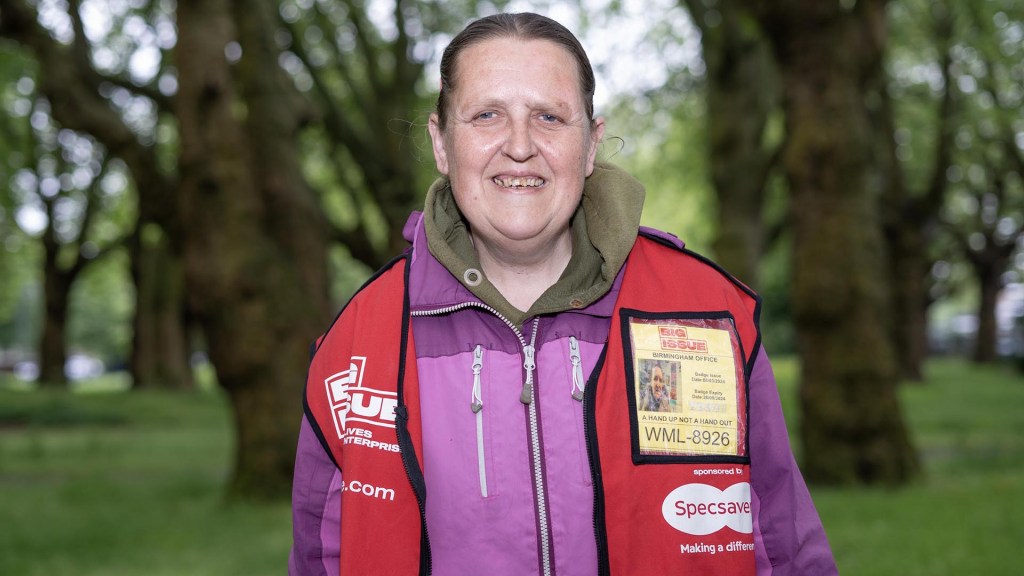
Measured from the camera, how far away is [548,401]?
8.13 ft

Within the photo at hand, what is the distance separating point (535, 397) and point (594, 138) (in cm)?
78

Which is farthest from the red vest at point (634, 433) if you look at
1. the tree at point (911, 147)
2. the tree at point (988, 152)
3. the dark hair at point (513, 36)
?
the tree at point (911, 147)

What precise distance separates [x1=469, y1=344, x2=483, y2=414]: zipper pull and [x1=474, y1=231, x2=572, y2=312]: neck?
251 millimetres

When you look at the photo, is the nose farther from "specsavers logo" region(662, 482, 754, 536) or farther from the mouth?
"specsavers logo" region(662, 482, 754, 536)

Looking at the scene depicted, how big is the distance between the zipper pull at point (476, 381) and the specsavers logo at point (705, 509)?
463 mm

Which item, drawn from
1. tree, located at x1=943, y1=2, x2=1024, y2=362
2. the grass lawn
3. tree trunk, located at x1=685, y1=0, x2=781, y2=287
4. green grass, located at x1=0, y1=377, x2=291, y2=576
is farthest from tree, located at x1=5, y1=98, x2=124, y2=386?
tree, located at x1=943, y1=2, x2=1024, y2=362

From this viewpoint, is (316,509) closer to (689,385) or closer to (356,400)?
(356,400)

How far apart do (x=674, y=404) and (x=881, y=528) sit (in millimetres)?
6745

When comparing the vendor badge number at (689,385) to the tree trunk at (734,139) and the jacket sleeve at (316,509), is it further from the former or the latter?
the tree trunk at (734,139)

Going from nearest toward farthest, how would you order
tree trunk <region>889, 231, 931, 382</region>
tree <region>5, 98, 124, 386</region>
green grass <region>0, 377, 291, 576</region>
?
green grass <region>0, 377, 291, 576</region>
tree trunk <region>889, 231, 931, 382</region>
tree <region>5, 98, 124, 386</region>

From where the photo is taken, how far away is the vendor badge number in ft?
8.23

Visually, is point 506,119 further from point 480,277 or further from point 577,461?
point 577,461

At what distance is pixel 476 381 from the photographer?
8.20 ft

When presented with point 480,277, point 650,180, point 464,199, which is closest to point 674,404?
point 480,277
